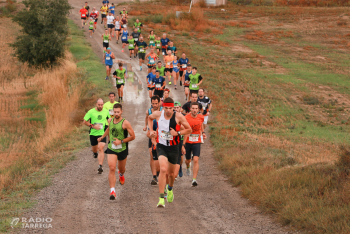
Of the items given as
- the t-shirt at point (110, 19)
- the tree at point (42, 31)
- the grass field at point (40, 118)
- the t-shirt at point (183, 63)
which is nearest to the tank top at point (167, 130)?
the grass field at point (40, 118)

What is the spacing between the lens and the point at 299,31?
51.1m

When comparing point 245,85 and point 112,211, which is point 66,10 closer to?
point 245,85

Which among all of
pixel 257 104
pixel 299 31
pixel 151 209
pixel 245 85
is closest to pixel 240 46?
pixel 299 31

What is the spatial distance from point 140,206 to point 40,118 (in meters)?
15.5

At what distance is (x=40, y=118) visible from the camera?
73.3ft

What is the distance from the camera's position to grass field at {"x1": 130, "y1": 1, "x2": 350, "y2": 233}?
8688 mm

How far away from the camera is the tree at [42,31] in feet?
98.3

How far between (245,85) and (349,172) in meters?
20.3

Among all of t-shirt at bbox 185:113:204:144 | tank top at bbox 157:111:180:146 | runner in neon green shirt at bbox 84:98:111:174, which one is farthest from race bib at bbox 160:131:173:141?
runner in neon green shirt at bbox 84:98:111:174

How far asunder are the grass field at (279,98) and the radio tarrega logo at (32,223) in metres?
4.81

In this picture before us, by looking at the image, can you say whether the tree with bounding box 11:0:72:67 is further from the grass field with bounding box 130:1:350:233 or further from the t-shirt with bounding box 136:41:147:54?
the grass field with bounding box 130:1:350:233

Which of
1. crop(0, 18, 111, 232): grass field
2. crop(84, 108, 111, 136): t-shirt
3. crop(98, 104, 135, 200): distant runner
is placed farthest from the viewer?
crop(84, 108, 111, 136): t-shirt

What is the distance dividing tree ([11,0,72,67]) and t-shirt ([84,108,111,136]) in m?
20.7

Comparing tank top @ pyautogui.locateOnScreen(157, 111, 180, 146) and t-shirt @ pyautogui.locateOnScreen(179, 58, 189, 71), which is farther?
t-shirt @ pyautogui.locateOnScreen(179, 58, 189, 71)
